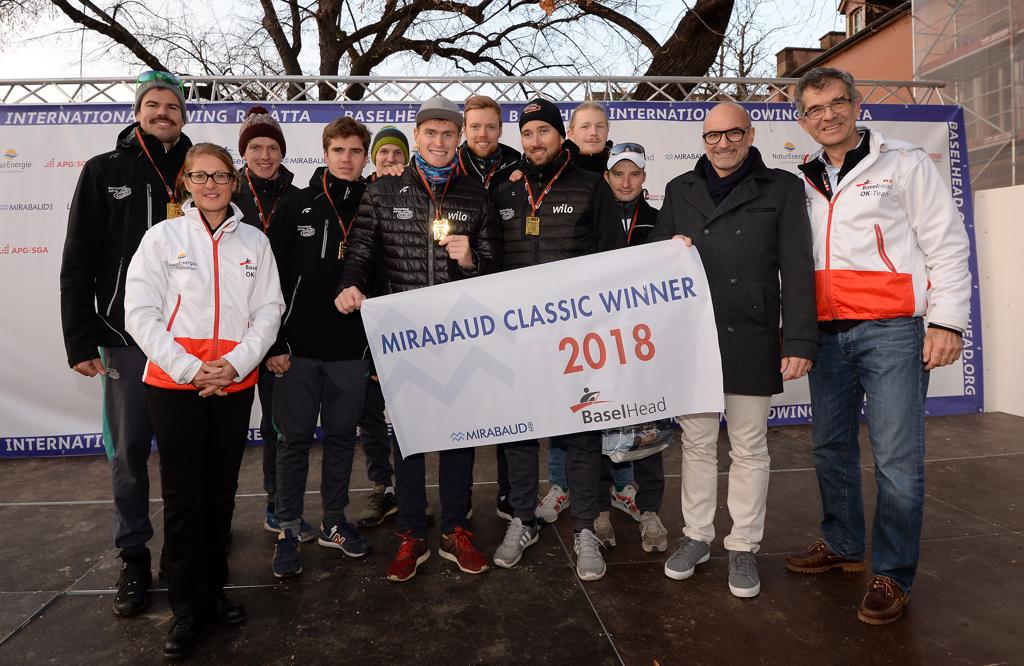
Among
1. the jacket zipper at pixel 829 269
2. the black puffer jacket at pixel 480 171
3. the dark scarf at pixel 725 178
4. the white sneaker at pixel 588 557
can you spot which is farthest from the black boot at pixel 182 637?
the jacket zipper at pixel 829 269

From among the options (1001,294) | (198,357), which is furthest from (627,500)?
(1001,294)

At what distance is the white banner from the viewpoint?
120 inches

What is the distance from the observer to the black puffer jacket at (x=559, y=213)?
318 centimetres

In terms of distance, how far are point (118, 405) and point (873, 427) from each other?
346 centimetres

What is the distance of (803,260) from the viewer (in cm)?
282

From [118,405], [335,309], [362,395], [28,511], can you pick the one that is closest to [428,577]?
[362,395]

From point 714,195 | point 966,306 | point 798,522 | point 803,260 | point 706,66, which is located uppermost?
point 706,66

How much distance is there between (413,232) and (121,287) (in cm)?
139

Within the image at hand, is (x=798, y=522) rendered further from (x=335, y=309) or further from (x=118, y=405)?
(x=118, y=405)

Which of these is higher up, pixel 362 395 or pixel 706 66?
pixel 706 66

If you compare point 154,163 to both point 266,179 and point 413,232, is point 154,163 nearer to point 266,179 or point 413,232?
point 266,179

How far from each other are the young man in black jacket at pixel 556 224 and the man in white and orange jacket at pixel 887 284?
1.04 metres

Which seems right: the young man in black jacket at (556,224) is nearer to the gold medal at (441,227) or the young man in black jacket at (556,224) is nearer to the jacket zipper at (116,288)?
the gold medal at (441,227)

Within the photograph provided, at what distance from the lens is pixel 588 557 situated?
10.4 feet
